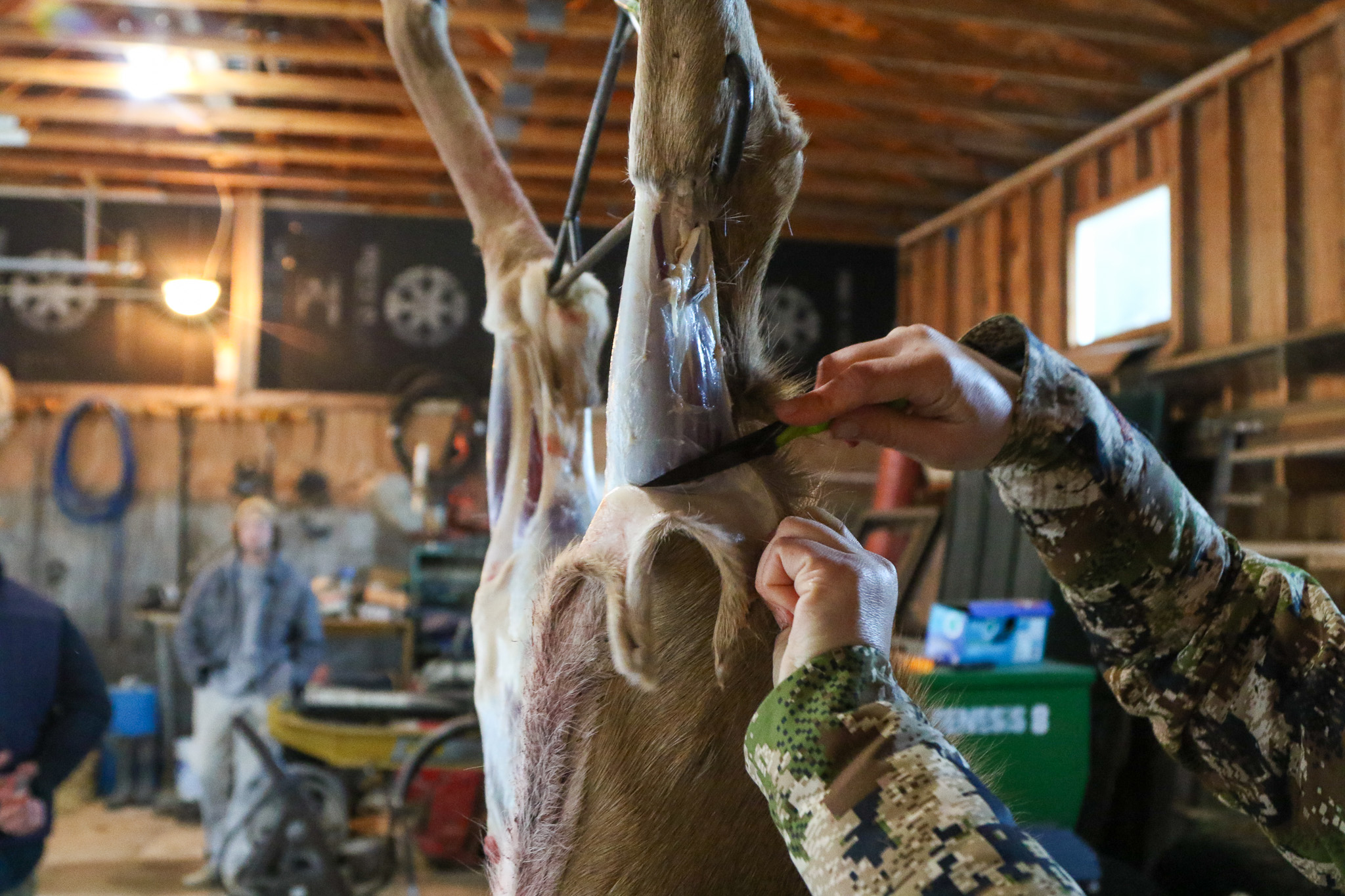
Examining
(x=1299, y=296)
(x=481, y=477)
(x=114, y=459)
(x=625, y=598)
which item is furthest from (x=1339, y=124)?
(x=114, y=459)

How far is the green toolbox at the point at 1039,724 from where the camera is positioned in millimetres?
3074

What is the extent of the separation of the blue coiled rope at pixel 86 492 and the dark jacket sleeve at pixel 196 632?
2922mm

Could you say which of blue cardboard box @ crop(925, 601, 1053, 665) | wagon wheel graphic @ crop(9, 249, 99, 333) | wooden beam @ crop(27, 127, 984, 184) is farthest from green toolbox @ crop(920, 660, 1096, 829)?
wagon wheel graphic @ crop(9, 249, 99, 333)

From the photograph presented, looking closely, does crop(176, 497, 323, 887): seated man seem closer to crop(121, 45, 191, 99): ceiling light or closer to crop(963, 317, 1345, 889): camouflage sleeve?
crop(121, 45, 191, 99): ceiling light

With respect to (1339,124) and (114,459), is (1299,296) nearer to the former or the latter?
(1339,124)

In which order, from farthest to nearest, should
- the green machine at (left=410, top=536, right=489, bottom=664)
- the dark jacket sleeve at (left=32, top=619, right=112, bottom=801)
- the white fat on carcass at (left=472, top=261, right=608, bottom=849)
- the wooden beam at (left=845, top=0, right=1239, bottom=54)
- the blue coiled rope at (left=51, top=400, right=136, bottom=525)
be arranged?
the blue coiled rope at (left=51, top=400, right=136, bottom=525)
the green machine at (left=410, top=536, right=489, bottom=664)
the wooden beam at (left=845, top=0, right=1239, bottom=54)
the dark jacket sleeve at (left=32, top=619, right=112, bottom=801)
the white fat on carcass at (left=472, top=261, right=608, bottom=849)

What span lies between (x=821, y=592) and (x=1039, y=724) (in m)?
2.96

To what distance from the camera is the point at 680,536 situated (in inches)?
27.2

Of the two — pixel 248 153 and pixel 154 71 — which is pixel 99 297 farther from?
pixel 154 71

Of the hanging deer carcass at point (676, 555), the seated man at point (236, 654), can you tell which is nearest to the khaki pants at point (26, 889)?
the hanging deer carcass at point (676, 555)

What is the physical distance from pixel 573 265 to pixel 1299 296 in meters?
4.26

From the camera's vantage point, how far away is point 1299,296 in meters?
4.17

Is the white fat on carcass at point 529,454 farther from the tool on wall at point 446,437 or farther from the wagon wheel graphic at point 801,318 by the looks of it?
the tool on wall at point 446,437

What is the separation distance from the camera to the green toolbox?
3.07 m
